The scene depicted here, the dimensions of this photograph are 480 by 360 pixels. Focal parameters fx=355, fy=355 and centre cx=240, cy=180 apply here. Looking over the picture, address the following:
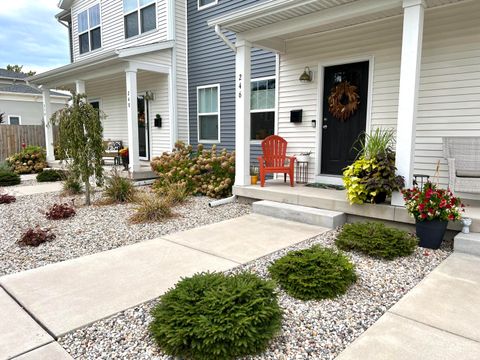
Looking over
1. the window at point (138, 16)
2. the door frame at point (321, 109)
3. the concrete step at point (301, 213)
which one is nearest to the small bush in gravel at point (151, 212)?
the concrete step at point (301, 213)

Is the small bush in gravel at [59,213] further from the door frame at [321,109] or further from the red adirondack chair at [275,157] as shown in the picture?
the door frame at [321,109]

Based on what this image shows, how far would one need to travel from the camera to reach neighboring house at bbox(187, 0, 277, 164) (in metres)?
7.48

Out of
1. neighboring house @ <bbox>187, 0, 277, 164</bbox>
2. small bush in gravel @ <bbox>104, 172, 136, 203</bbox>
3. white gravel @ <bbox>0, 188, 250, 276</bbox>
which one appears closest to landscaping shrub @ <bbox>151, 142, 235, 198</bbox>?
white gravel @ <bbox>0, 188, 250, 276</bbox>

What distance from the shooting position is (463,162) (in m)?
4.68

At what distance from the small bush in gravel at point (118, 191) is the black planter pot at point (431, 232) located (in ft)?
15.0

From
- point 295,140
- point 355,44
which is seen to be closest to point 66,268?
point 295,140

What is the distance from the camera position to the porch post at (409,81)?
401cm

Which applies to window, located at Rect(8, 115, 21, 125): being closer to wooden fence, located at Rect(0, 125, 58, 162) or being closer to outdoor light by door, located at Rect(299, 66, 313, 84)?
wooden fence, located at Rect(0, 125, 58, 162)

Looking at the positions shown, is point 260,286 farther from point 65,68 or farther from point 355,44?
point 65,68

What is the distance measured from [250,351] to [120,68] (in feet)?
25.9

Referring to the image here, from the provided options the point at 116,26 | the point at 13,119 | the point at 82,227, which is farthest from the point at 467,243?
the point at 13,119

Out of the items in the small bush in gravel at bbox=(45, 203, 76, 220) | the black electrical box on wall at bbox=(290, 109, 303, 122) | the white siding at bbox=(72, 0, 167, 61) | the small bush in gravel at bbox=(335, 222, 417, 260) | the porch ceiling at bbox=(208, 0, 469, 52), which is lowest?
the small bush in gravel at bbox=(45, 203, 76, 220)

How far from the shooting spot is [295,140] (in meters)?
6.76

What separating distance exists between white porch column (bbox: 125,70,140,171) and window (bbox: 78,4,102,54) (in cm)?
436
